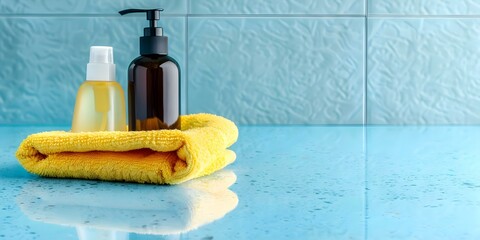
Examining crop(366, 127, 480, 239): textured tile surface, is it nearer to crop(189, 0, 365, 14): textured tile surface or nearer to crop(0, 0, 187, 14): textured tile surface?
crop(189, 0, 365, 14): textured tile surface

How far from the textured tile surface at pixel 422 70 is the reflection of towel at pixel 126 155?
0.68m

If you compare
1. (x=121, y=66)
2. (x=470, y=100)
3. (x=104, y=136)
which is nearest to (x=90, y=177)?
(x=104, y=136)

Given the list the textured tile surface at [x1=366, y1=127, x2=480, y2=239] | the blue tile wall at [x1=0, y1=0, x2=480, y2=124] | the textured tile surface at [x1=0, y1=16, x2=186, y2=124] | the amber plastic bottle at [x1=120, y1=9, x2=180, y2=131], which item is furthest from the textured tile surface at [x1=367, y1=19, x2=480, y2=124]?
the amber plastic bottle at [x1=120, y1=9, x2=180, y2=131]

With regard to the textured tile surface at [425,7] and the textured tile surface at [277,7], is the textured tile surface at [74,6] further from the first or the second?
the textured tile surface at [425,7]

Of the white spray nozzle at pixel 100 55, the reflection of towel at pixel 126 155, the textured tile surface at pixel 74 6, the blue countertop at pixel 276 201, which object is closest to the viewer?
the blue countertop at pixel 276 201

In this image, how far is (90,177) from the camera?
70 centimetres

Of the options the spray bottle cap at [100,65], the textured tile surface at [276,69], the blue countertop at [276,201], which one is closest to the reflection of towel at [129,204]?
the blue countertop at [276,201]

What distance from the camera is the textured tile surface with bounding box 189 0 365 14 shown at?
1.33 meters

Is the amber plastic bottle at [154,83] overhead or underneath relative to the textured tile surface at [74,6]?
underneath

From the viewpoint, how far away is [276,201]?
60 cm

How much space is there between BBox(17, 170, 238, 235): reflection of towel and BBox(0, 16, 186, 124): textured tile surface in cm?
64

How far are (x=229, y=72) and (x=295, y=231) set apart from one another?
34.1 inches

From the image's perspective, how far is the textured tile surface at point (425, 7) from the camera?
1.34 m

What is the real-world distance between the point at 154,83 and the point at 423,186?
0.95ft
